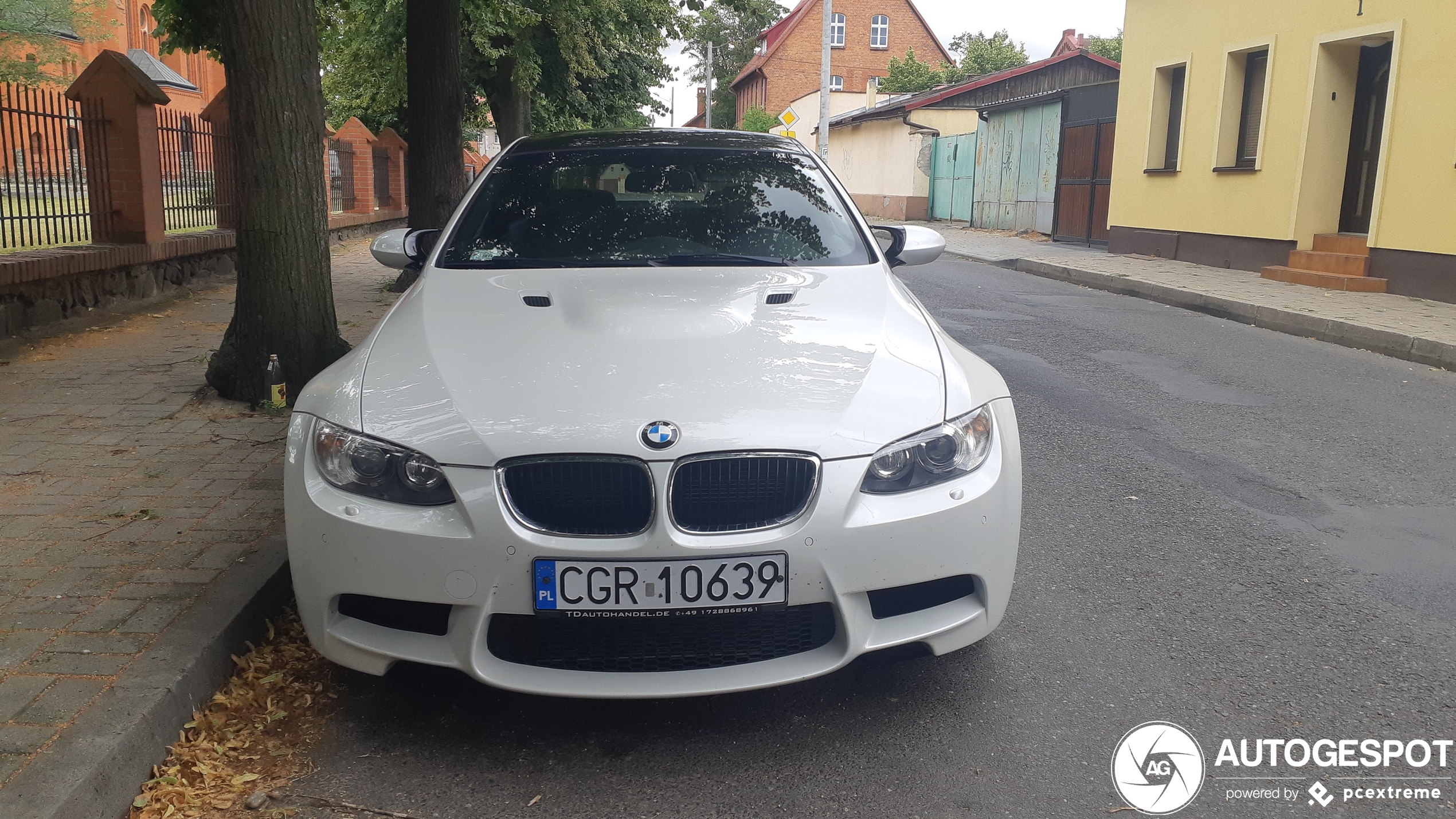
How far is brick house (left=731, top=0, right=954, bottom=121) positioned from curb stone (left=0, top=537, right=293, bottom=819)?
195 ft

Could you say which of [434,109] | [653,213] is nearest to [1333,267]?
[434,109]

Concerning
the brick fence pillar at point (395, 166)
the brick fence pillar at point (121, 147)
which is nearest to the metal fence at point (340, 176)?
the brick fence pillar at point (395, 166)

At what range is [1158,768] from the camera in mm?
2766

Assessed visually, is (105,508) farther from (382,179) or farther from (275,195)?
(382,179)

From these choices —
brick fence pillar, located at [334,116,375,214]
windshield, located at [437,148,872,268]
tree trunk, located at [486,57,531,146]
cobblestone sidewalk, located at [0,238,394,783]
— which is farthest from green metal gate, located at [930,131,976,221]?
windshield, located at [437,148,872,268]

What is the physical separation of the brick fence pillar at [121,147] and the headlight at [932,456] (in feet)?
30.3

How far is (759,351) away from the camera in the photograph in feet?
9.86

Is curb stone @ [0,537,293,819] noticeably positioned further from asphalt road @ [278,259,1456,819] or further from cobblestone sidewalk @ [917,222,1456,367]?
cobblestone sidewalk @ [917,222,1456,367]

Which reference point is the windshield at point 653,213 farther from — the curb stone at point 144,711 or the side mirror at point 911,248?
the curb stone at point 144,711

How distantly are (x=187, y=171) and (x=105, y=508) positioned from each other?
821 cm

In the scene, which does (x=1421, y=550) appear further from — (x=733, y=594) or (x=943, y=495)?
(x=733, y=594)

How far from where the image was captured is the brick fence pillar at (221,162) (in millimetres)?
12445

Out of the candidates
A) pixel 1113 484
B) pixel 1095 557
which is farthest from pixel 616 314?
pixel 1113 484

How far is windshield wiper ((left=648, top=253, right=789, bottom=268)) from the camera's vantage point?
3.91 m
